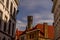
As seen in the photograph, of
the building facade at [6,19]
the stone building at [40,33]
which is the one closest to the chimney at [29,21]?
the stone building at [40,33]

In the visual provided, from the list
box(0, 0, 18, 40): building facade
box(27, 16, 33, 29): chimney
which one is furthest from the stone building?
box(0, 0, 18, 40): building facade

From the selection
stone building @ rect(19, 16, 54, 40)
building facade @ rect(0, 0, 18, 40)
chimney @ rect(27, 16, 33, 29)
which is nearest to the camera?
building facade @ rect(0, 0, 18, 40)

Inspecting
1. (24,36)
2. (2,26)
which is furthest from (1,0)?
(24,36)

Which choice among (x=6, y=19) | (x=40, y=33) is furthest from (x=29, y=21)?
(x=6, y=19)

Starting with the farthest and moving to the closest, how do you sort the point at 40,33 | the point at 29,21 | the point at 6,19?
the point at 29,21, the point at 40,33, the point at 6,19

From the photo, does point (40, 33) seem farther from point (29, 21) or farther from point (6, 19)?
point (6, 19)

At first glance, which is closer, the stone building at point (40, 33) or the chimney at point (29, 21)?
the stone building at point (40, 33)

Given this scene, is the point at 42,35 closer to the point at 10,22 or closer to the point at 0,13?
the point at 10,22

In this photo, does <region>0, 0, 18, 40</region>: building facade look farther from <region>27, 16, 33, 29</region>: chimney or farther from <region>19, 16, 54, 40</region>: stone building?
<region>27, 16, 33, 29</region>: chimney

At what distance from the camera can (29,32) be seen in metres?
73.5

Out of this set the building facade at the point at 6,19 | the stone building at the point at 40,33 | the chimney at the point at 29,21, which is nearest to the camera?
the building facade at the point at 6,19

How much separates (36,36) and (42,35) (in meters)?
2.35

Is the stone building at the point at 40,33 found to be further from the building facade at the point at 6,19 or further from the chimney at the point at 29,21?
the building facade at the point at 6,19

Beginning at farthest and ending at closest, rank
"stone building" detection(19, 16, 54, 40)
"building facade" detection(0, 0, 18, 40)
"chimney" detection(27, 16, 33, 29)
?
"chimney" detection(27, 16, 33, 29), "stone building" detection(19, 16, 54, 40), "building facade" detection(0, 0, 18, 40)
